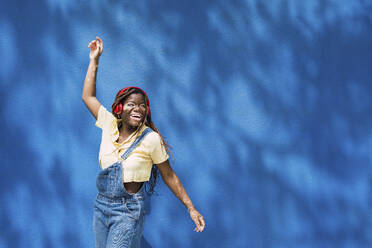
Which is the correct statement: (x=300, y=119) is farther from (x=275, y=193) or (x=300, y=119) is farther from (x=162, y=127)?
(x=162, y=127)

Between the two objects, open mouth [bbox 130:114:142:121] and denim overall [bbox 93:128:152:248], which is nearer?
denim overall [bbox 93:128:152:248]

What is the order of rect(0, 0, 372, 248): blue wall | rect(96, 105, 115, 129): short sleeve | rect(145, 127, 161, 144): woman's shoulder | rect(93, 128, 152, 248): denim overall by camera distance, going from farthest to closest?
rect(0, 0, 372, 248): blue wall → rect(96, 105, 115, 129): short sleeve → rect(145, 127, 161, 144): woman's shoulder → rect(93, 128, 152, 248): denim overall

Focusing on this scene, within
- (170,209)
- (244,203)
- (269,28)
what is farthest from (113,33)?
(244,203)

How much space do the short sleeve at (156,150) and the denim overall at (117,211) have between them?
0.10 metres

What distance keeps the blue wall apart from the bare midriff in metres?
0.81

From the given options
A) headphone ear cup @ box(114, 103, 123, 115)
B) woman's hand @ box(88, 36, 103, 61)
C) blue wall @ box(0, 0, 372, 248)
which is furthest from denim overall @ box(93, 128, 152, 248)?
blue wall @ box(0, 0, 372, 248)

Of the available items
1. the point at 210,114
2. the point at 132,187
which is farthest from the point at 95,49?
the point at 210,114

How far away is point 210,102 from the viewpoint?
12.0 ft

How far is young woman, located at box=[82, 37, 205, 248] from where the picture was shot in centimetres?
271

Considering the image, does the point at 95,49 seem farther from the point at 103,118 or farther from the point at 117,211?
the point at 117,211

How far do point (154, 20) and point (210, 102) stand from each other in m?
0.85

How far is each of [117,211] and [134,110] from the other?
0.68 m

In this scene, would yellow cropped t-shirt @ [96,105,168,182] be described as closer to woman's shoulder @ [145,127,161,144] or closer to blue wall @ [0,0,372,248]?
woman's shoulder @ [145,127,161,144]

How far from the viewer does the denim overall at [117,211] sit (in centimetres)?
269
